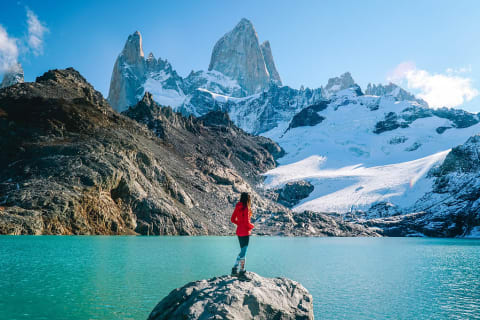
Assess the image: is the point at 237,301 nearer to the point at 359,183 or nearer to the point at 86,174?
the point at 86,174

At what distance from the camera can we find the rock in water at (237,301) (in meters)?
9.48

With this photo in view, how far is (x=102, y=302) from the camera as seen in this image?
15.7 metres

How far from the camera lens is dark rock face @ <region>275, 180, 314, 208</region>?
529 feet

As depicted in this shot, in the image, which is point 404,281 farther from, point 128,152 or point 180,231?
point 128,152

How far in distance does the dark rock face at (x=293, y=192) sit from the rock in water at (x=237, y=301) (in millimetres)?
146739

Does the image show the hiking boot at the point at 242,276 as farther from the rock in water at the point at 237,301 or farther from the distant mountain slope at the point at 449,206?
the distant mountain slope at the point at 449,206

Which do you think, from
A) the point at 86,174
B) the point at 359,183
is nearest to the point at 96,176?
the point at 86,174

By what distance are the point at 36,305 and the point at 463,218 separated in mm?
132087

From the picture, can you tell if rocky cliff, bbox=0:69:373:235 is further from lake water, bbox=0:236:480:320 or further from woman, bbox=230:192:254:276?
woman, bbox=230:192:254:276

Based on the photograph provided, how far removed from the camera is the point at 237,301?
32.5ft

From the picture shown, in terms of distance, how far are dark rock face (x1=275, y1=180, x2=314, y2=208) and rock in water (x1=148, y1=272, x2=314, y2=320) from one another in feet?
481

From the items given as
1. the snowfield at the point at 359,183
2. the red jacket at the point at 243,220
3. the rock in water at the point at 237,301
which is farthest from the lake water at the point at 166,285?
the snowfield at the point at 359,183

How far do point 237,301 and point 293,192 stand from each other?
519 feet

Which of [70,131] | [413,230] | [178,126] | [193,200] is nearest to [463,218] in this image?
[413,230]
